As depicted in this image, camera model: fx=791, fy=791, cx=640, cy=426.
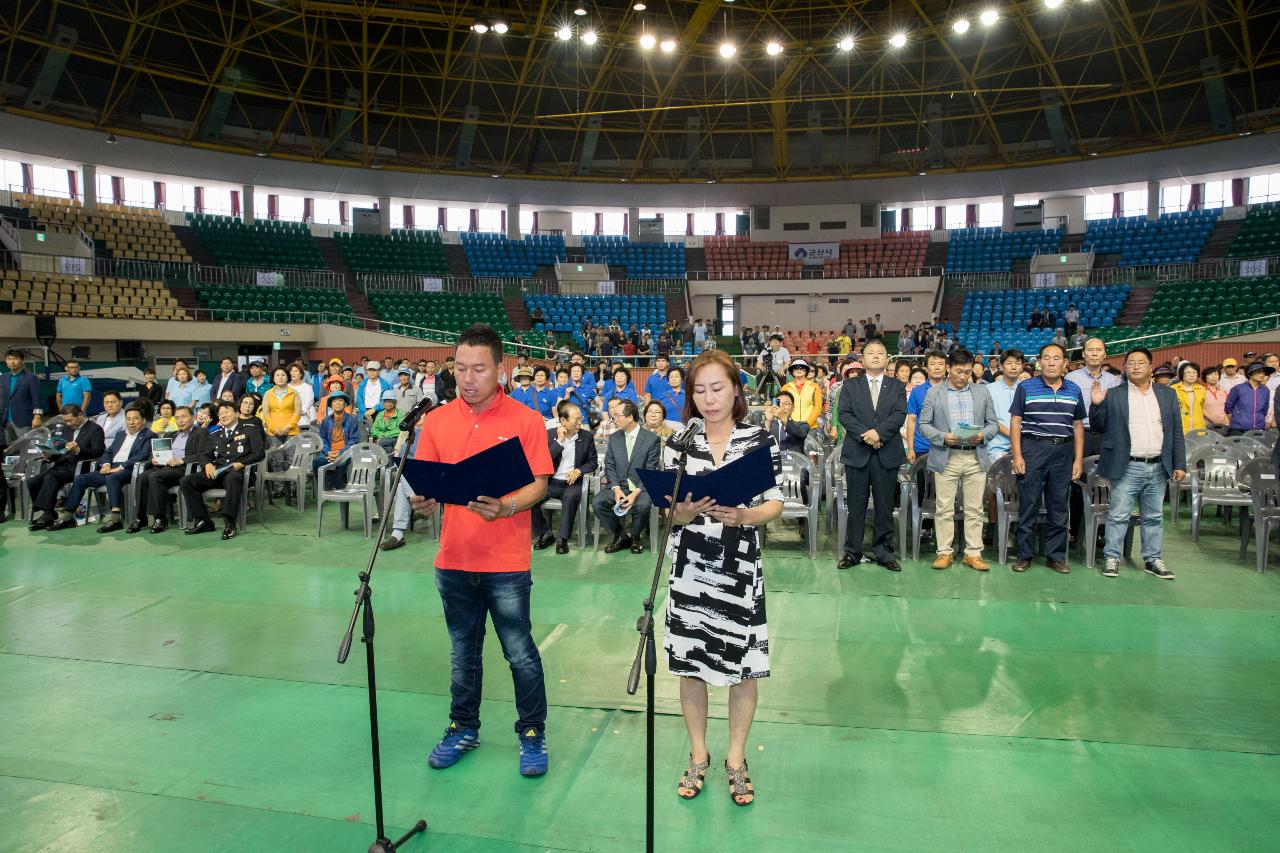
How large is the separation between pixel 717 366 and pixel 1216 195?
3635 cm

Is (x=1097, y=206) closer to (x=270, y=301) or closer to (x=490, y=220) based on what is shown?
(x=490, y=220)

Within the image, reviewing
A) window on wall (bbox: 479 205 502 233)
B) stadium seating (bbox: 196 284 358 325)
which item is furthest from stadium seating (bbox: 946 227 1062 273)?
stadium seating (bbox: 196 284 358 325)

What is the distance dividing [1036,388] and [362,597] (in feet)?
18.6

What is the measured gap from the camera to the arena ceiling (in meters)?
23.8

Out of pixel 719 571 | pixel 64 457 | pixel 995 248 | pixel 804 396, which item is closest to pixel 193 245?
pixel 64 457

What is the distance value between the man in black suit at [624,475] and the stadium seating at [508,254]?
2539 cm

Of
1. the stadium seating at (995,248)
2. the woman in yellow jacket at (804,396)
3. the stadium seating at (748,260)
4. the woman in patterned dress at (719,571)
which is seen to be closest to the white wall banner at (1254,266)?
the stadium seating at (995,248)

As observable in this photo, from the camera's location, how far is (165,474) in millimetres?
8375

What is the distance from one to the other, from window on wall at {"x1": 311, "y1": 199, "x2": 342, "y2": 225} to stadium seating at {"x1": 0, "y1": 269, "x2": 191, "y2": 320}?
36.7 ft

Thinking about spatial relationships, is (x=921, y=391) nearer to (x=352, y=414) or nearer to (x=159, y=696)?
(x=352, y=414)

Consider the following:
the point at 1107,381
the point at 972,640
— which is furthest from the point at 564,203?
the point at 972,640

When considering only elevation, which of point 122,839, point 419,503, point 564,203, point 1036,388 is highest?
point 564,203

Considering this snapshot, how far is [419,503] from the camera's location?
3197 millimetres

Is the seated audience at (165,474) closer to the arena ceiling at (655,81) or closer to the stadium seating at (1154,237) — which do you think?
the arena ceiling at (655,81)
